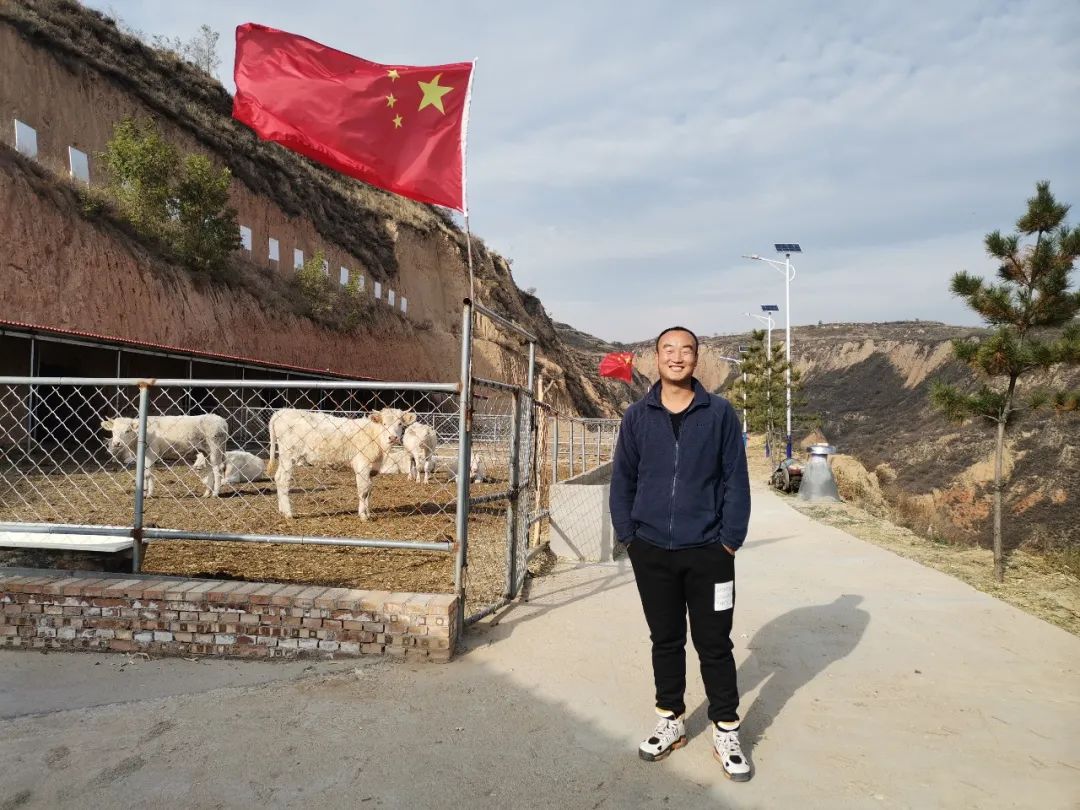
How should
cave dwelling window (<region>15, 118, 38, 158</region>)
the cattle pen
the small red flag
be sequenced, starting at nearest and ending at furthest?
the cattle pen
cave dwelling window (<region>15, 118, 38, 158</region>)
the small red flag

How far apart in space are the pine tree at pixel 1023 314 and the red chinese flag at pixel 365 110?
5.96m

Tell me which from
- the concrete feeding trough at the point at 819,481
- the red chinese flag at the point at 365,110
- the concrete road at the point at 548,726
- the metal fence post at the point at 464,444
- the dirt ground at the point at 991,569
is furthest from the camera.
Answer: the concrete feeding trough at the point at 819,481

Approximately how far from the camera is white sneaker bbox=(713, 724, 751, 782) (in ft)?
9.13

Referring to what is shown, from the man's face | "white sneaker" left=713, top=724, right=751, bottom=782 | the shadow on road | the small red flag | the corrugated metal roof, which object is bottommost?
the shadow on road

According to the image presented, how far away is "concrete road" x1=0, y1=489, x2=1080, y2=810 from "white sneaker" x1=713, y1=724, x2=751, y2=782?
0.07 m

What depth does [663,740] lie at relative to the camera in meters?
2.96

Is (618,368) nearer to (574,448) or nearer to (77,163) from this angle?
(574,448)

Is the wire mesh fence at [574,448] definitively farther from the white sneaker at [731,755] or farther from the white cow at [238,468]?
the white cow at [238,468]

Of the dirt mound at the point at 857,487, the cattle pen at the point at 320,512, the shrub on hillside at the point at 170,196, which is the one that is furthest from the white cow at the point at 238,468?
the shrub on hillside at the point at 170,196

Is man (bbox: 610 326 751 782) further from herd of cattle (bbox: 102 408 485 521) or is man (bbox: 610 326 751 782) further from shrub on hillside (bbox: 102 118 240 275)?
shrub on hillside (bbox: 102 118 240 275)

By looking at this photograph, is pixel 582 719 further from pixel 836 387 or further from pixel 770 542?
pixel 836 387

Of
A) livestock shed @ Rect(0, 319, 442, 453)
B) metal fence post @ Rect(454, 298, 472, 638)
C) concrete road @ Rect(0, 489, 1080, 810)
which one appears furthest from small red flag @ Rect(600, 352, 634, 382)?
metal fence post @ Rect(454, 298, 472, 638)

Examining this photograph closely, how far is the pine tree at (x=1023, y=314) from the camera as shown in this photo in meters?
7.08

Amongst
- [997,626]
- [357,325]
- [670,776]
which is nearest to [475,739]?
[670,776]
